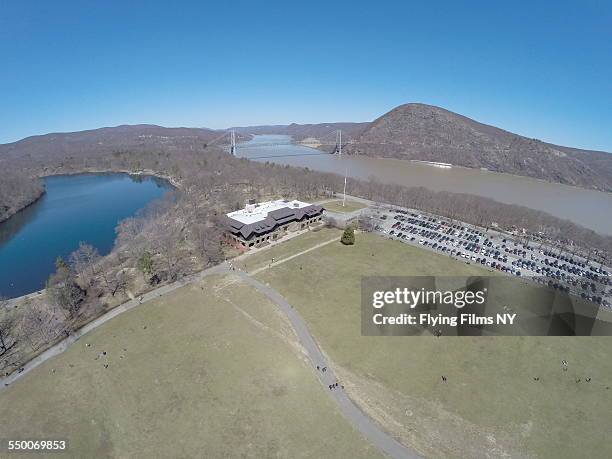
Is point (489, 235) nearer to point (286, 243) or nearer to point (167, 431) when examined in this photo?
Result: point (286, 243)

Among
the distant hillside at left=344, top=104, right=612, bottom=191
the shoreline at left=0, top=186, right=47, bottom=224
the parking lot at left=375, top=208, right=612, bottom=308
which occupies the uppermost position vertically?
the distant hillside at left=344, top=104, right=612, bottom=191

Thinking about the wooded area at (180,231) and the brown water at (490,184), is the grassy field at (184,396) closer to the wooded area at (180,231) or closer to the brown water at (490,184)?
the wooded area at (180,231)

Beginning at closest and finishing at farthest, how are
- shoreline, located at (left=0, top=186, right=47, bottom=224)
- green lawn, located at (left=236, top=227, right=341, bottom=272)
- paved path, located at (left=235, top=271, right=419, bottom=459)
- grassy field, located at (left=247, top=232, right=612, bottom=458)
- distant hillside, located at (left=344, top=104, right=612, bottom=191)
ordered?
paved path, located at (left=235, top=271, right=419, bottom=459) < grassy field, located at (left=247, top=232, right=612, bottom=458) < green lawn, located at (left=236, top=227, right=341, bottom=272) < shoreline, located at (left=0, top=186, right=47, bottom=224) < distant hillside, located at (left=344, top=104, right=612, bottom=191)

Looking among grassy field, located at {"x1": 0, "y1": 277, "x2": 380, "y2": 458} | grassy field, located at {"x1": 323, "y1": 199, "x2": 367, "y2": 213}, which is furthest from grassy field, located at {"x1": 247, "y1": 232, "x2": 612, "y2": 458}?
grassy field, located at {"x1": 323, "y1": 199, "x2": 367, "y2": 213}

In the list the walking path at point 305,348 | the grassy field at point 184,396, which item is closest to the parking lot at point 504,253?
the walking path at point 305,348

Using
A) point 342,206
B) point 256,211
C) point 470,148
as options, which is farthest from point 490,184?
point 256,211

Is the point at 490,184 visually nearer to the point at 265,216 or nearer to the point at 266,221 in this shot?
the point at 265,216
